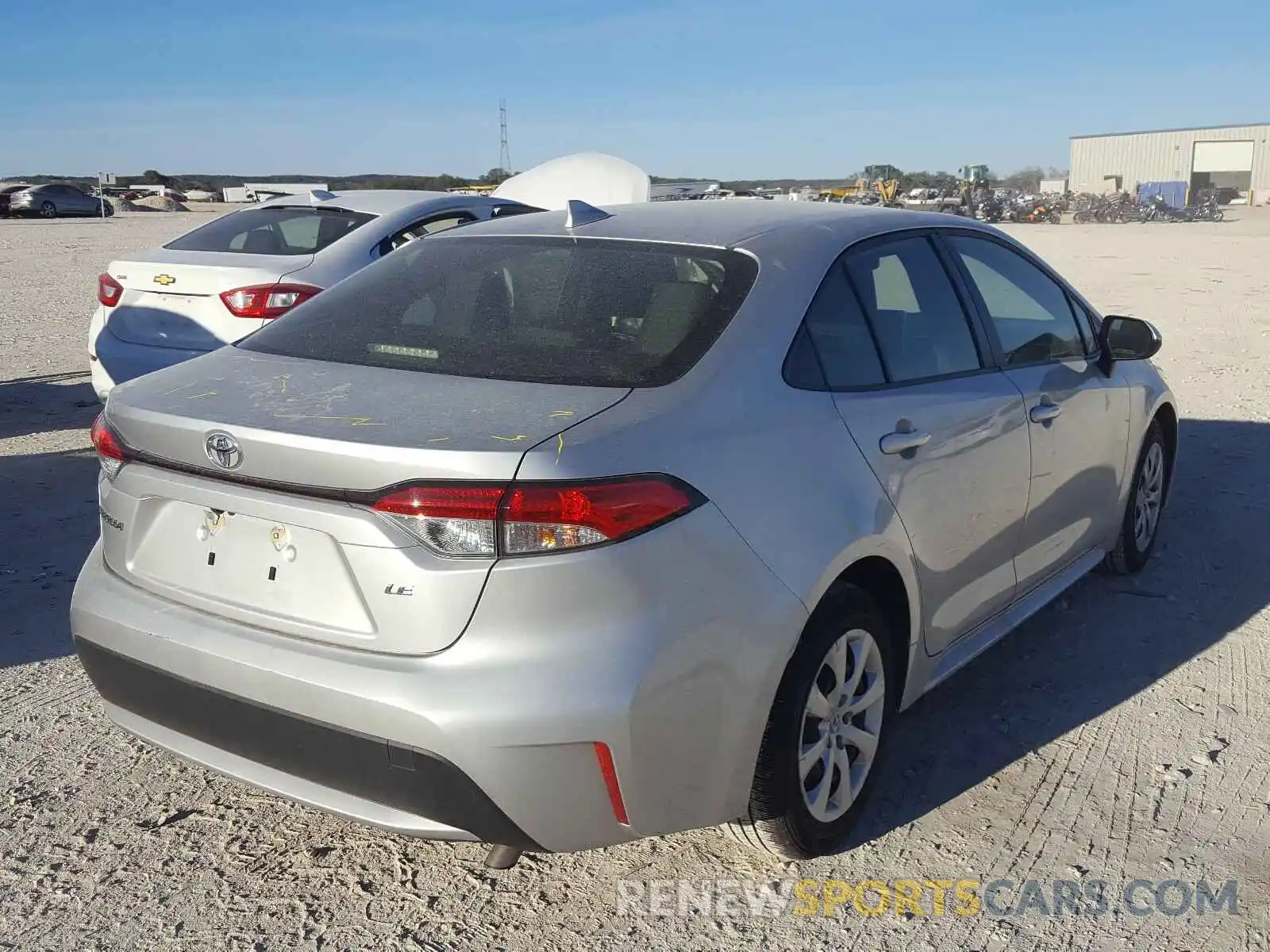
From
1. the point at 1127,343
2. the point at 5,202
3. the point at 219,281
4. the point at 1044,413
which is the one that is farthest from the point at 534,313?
the point at 5,202

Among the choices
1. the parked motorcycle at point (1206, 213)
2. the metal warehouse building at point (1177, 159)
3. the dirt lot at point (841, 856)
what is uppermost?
the metal warehouse building at point (1177, 159)

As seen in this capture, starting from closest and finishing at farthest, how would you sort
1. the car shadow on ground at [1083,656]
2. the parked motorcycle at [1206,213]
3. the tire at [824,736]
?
the tire at [824,736] < the car shadow on ground at [1083,656] < the parked motorcycle at [1206,213]

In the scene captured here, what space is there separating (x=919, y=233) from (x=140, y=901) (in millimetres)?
2910

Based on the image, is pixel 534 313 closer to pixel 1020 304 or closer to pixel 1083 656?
pixel 1020 304

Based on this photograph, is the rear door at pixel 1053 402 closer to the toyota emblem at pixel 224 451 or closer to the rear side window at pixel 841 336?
the rear side window at pixel 841 336

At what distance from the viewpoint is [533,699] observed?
2.40 m

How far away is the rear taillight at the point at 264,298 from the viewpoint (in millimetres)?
6508

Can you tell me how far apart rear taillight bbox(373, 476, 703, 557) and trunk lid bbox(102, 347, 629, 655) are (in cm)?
3

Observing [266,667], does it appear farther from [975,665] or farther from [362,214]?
[362,214]

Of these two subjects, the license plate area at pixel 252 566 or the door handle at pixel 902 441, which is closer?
the license plate area at pixel 252 566

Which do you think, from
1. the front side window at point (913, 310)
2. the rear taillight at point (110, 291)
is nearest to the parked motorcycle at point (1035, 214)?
the rear taillight at point (110, 291)

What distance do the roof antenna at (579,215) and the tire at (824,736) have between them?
1402 millimetres

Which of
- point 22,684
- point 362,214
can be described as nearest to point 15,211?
point 362,214

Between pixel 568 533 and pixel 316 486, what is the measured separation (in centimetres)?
54
